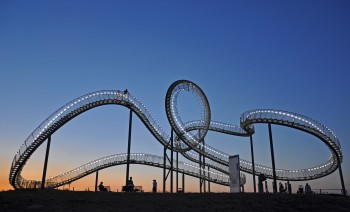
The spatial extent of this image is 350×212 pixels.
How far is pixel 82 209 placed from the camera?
12031mm

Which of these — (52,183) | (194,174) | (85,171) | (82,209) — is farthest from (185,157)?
(82,209)

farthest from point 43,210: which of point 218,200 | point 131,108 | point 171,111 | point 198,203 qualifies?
point 171,111

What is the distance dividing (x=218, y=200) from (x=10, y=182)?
83.7 ft

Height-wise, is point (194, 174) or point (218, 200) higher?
point (194, 174)

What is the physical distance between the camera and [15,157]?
2797 centimetres

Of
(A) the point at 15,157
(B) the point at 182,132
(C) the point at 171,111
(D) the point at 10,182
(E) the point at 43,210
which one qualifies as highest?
(C) the point at 171,111

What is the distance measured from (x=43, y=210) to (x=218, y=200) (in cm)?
827

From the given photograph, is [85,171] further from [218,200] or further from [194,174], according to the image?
[218,200]

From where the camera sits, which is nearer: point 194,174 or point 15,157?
point 15,157

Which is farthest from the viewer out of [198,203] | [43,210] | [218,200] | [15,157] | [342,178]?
[342,178]

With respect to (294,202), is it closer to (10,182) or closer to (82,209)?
(82,209)

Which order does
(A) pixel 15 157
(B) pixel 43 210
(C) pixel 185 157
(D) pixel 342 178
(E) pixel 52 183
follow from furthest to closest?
(C) pixel 185 157
(E) pixel 52 183
(D) pixel 342 178
(A) pixel 15 157
(B) pixel 43 210

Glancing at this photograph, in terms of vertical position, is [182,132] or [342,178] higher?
[182,132]

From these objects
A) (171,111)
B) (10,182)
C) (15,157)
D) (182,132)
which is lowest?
(10,182)
